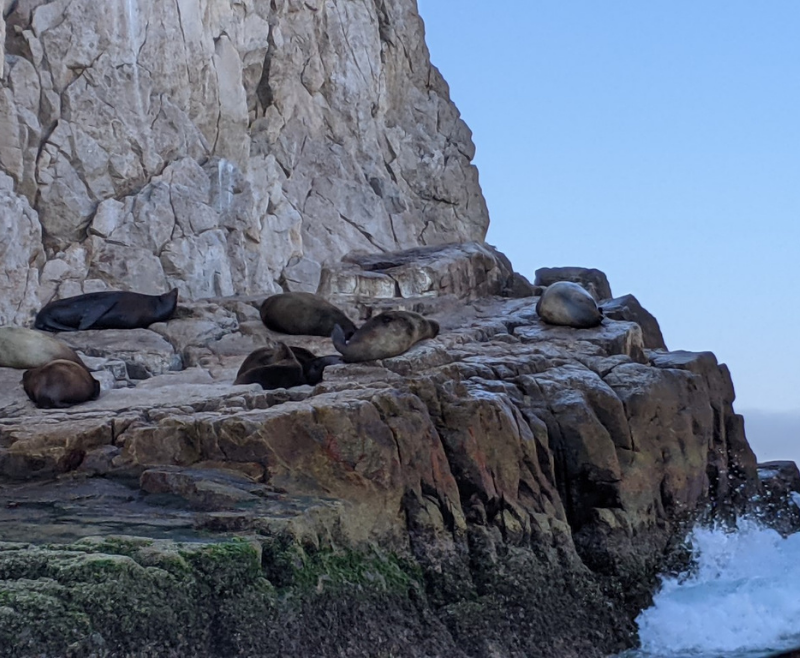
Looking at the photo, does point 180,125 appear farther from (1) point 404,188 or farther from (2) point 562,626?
(2) point 562,626

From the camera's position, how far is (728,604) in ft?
27.0

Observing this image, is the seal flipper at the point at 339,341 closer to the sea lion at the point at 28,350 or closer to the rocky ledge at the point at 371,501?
the rocky ledge at the point at 371,501

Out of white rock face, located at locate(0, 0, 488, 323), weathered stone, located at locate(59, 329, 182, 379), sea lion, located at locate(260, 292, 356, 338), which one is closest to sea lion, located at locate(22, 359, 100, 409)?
weathered stone, located at locate(59, 329, 182, 379)

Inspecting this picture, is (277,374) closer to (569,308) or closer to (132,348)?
(132,348)

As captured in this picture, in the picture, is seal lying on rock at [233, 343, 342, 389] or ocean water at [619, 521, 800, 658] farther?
seal lying on rock at [233, 343, 342, 389]

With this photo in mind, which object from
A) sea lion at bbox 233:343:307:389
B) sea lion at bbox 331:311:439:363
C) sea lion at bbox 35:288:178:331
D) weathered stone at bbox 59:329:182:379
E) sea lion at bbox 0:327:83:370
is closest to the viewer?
sea lion at bbox 233:343:307:389

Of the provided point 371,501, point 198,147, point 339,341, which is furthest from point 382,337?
point 198,147

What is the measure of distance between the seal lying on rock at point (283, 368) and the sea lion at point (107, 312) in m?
3.04

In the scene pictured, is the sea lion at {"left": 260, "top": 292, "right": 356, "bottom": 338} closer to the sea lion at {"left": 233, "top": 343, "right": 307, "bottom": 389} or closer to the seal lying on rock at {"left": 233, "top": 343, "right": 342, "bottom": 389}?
the seal lying on rock at {"left": 233, "top": 343, "right": 342, "bottom": 389}

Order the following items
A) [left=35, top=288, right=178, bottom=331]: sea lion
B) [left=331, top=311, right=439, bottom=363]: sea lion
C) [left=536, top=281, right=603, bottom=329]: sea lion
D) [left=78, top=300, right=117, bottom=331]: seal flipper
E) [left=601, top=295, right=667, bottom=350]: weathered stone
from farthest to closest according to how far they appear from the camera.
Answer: [left=601, top=295, right=667, bottom=350]: weathered stone, [left=35, top=288, right=178, bottom=331]: sea lion, [left=78, top=300, right=117, bottom=331]: seal flipper, [left=536, top=281, right=603, bottom=329]: sea lion, [left=331, top=311, right=439, bottom=363]: sea lion

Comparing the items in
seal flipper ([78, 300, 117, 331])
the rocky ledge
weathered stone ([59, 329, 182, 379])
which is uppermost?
seal flipper ([78, 300, 117, 331])

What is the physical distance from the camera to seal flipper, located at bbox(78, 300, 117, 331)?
1241 centimetres

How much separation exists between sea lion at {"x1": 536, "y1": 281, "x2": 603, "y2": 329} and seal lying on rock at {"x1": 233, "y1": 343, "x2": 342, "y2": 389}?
2958mm

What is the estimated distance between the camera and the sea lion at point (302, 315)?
1190 cm
